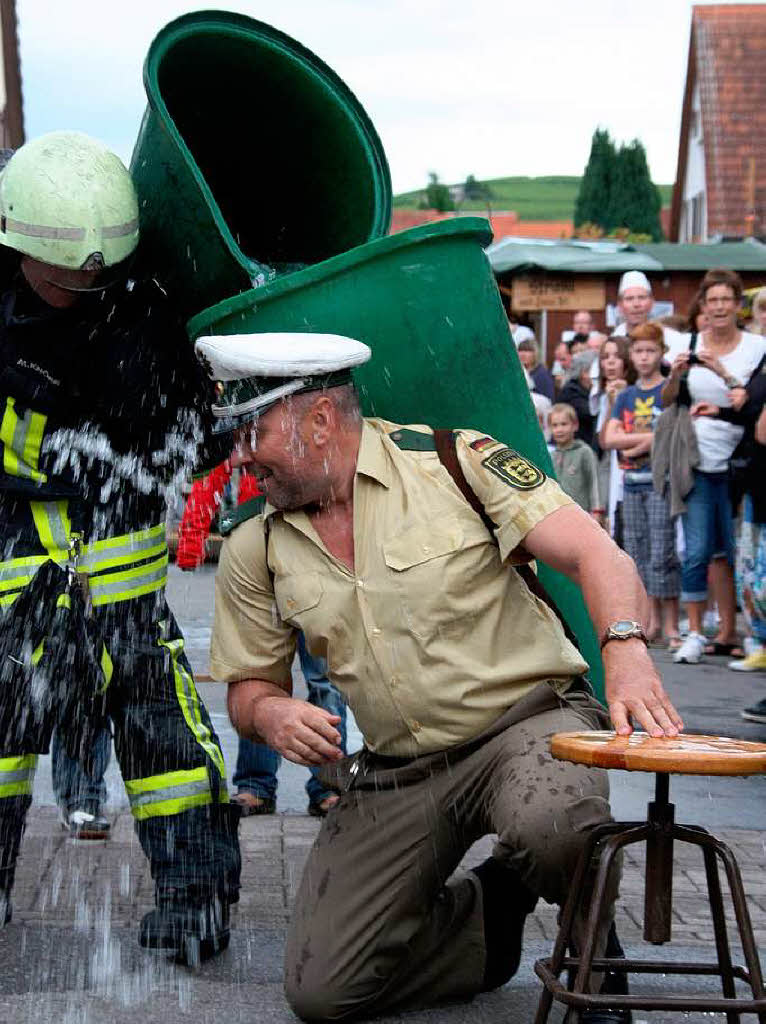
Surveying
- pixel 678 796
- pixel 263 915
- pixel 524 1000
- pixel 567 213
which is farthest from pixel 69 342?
pixel 567 213

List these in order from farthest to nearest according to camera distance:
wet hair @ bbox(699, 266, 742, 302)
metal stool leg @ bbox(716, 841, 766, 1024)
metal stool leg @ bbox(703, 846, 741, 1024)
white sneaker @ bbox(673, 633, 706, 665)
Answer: white sneaker @ bbox(673, 633, 706, 665)
wet hair @ bbox(699, 266, 742, 302)
metal stool leg @ bbox(703, 846, 741, 1024)
metal stool leg @ bbox(716, 841, 766, 1024)

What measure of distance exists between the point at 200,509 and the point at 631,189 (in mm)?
75199

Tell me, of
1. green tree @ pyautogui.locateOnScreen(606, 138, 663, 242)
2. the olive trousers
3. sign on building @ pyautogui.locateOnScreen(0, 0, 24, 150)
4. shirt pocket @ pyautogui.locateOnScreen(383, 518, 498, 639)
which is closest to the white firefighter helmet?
shirt pocket @ pyautogui.locateOnScreen(383, 518, 498, 639)

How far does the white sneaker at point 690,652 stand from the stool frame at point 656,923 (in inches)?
224

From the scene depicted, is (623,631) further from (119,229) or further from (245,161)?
(245,161)

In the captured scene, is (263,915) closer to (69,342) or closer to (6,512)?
(6,512)

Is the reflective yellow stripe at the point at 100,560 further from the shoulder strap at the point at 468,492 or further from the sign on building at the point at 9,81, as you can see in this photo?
the sign on building at the point at 9,81

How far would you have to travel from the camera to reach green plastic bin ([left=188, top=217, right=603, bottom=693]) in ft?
11.7

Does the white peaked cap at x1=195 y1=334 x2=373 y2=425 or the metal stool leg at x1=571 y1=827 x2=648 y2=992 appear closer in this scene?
the metal stool leg at x1=571 y1=827 x2=648 y2=992

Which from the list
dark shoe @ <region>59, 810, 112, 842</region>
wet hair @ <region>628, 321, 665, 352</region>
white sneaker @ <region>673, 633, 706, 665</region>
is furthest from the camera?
wet hair @ <region>628, 321, 665, 352</region>

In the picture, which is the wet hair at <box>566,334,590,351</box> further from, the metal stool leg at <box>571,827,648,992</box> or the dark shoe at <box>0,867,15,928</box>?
the metal stool leg at <box>571,827,648,992</box>

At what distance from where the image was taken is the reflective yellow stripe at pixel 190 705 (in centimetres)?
390

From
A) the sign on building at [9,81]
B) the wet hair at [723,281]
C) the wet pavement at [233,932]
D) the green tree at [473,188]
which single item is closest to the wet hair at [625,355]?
the wet hair at [723,281]

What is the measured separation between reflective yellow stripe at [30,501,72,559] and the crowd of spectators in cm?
416
